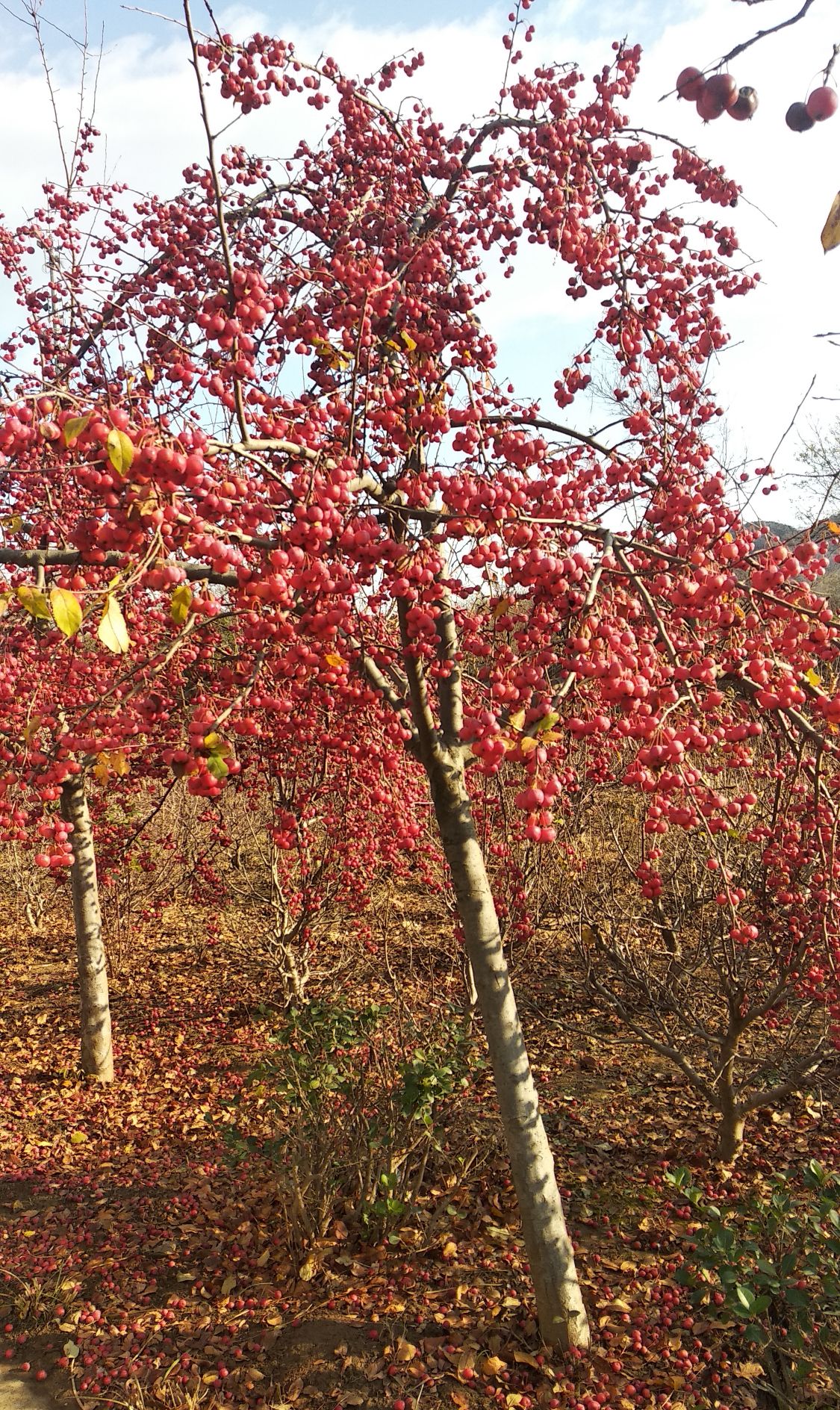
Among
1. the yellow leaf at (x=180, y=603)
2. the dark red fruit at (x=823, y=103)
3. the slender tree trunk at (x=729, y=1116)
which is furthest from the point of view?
the slender tree trunk at (x=729, y=1116)

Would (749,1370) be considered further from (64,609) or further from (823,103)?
(823,103)

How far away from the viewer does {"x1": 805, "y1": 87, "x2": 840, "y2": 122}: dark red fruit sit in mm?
1360

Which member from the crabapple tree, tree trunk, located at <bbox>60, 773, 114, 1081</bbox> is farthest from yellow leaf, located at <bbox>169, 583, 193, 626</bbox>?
tree trunk, located at <bbox>60, 773, 114, 1081</bbox>

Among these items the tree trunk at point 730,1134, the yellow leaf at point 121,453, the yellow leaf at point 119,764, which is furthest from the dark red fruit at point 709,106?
the tree trunk at point 730,1134

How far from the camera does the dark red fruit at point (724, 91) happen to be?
4.81 feet

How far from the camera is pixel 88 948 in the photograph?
609 centimetres

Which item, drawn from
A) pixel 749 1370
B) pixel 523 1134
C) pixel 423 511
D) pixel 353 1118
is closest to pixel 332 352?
pixel 423 511

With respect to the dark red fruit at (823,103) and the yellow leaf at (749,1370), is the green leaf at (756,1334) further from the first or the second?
the dark red fruit at (823,103)

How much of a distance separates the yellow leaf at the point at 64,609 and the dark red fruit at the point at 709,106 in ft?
4.95

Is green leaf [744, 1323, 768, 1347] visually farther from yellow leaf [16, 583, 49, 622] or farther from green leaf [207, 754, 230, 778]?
yellow leaf [16, 583, 49, 622]

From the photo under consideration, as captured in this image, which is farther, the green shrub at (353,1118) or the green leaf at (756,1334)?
the green shrub at (353,1118)

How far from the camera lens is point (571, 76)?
379cm

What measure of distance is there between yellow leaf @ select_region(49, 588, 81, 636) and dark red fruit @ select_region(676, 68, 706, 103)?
4.85 feet

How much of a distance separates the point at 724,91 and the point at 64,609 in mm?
1570
